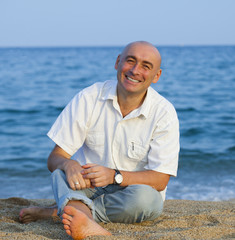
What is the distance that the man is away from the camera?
2.89 metres

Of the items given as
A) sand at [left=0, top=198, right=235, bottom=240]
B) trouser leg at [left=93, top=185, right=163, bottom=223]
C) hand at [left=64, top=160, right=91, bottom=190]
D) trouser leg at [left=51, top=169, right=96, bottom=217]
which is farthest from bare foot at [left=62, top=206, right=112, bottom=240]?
trouser leg at [left=93, top=185, right=163, bottom=223]

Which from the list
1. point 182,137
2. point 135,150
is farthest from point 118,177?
point 182,137

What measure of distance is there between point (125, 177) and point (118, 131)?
15.2 inches

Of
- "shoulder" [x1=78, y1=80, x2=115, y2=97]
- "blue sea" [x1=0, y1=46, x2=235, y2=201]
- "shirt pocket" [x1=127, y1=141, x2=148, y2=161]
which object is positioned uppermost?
"shoulder" [x1=78, y1=80, x2=115, y2=97]

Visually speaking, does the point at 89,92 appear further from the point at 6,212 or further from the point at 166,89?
the point at 166,89

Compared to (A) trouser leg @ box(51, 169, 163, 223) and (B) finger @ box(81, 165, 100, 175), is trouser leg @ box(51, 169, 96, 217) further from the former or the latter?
(B) finger @ box(81, 165, 100, 175)

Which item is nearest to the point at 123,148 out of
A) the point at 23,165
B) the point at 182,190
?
the point at 182,190

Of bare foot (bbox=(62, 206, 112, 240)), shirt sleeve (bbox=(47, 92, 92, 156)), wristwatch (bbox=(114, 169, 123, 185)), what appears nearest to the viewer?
bare foot (bbox=(62, 206, 112, 240))

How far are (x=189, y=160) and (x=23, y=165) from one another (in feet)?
8.96

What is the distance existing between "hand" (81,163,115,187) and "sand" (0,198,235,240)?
1.11 feet

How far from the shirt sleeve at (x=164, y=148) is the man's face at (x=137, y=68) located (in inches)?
12.5

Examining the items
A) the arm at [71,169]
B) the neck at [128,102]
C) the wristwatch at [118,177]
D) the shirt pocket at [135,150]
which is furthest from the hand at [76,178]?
the neck at [128,102]

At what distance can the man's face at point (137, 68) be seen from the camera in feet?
9.97

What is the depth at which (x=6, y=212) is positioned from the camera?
340 cm
